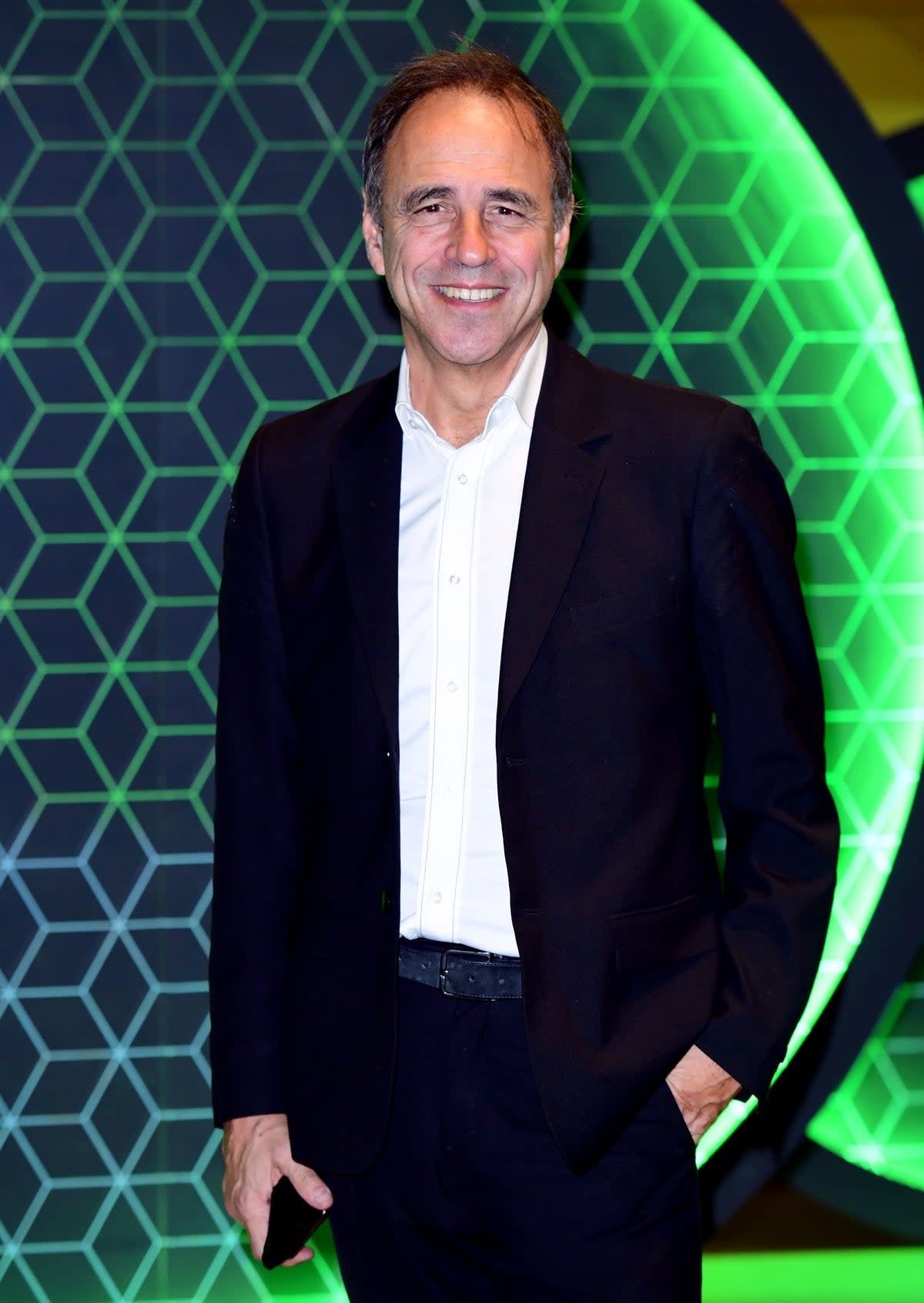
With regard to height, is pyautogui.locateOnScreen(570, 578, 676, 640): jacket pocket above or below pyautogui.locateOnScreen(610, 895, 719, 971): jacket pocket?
above

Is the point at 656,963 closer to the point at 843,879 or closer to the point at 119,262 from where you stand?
the point at 843,879

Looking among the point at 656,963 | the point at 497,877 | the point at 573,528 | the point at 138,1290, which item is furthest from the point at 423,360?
the point at 138,1290

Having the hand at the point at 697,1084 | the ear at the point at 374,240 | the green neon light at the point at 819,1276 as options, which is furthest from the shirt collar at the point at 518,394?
the green neon light at the point at 819,1276

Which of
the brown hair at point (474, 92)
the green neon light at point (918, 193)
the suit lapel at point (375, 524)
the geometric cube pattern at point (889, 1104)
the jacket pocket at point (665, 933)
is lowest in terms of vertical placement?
the geometric cube pattern at point (889, 1104)

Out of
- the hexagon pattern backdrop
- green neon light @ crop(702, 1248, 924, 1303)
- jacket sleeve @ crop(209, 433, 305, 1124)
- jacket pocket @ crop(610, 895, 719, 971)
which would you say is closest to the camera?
jacket pocket @ crop(610, 895, 719, 971)

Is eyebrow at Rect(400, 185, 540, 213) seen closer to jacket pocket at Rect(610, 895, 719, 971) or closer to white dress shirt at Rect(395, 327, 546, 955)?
white dress shirt at Rect(395, 327, 546, 955)

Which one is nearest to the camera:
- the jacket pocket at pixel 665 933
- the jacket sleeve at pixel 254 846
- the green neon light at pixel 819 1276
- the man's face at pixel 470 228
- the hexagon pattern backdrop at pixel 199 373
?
the jacket pocket at pixel 665 933

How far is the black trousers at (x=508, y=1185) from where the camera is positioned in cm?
149

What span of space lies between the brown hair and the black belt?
84 centimetres

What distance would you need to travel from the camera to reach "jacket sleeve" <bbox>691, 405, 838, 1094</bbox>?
1502mm

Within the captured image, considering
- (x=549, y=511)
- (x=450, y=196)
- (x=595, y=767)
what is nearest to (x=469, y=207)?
(x=450, y=196)

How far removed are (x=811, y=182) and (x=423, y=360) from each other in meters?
1.11

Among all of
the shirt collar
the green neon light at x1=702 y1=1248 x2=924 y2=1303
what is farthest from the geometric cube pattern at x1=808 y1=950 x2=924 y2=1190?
the shirt collar

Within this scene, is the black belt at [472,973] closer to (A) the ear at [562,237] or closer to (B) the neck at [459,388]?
(B) the neck at [459,388]
